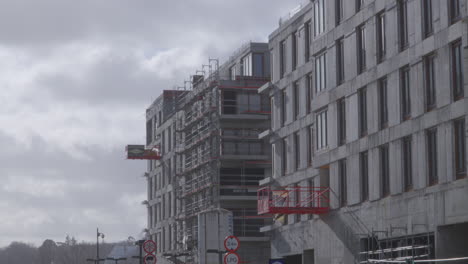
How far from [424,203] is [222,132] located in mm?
44021

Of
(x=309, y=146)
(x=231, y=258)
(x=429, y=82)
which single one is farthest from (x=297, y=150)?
(x=231, y=258)

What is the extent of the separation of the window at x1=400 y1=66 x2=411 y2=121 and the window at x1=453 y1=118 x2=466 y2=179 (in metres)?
4.17

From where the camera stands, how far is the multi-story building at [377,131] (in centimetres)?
4072

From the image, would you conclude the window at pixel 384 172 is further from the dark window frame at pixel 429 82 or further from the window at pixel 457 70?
the window at pixel 457 70

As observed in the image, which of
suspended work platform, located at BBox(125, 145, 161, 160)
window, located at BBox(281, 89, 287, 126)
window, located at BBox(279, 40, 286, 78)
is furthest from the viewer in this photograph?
suspended work platform, located at BBox(125, 145, 161, 160)

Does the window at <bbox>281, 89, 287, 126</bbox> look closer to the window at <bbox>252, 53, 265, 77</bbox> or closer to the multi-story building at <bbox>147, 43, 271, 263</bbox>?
the multi-story building at <bbox>147, 43, 271, 263</bbox>

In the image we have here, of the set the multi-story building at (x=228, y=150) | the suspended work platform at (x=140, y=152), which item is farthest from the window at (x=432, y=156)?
the suspended work platform at (x=140, y=152)

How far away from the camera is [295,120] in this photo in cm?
6134

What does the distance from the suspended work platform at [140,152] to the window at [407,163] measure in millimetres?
62317

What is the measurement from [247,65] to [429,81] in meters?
48.7

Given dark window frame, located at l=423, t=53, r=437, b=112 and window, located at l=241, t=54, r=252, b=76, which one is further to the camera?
window, located at l=241, t=54, r=252, b=76

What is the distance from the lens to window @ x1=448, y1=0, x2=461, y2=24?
4025cm

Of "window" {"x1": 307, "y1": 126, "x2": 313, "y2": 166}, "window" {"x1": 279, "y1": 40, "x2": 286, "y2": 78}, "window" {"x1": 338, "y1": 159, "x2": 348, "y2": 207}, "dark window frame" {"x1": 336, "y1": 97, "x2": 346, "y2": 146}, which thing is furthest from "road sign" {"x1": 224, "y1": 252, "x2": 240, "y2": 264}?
"window" {"x1": 279, "y1": 40, "x2": 286, "y2": 78}

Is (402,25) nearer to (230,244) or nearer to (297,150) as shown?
(297,150)
